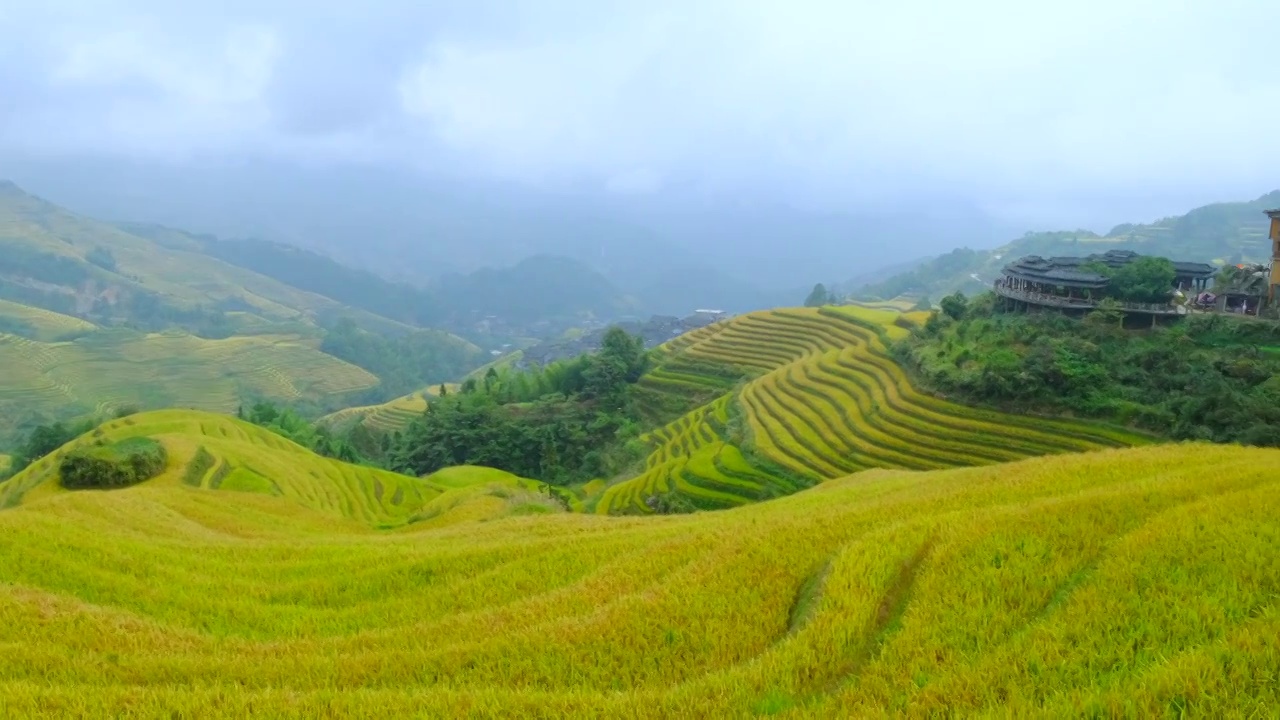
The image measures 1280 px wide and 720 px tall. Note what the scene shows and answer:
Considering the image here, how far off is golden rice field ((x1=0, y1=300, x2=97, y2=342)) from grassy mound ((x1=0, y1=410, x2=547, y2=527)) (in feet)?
367

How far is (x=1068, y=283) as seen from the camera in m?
37.1

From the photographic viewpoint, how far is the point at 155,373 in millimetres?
111312

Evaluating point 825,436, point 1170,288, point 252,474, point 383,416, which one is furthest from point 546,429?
point 383,416

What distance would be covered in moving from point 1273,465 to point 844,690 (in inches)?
318

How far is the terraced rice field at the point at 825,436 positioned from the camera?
30.4 m

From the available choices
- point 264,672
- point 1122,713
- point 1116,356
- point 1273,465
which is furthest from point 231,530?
point 1116,356

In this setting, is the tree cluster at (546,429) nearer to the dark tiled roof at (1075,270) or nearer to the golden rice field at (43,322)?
the dark tiled roof at (1075,270)

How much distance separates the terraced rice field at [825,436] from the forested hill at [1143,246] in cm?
7214

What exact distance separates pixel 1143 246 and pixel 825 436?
336 feet

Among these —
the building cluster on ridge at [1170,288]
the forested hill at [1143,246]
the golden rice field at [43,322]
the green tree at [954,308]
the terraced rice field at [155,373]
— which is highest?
the forested hill at [1143,246]

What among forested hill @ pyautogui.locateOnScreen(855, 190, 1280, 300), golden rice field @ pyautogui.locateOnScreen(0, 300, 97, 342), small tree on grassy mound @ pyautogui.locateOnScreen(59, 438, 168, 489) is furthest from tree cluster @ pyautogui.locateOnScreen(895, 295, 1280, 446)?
golden rice field @ pyautogui.locateOnScreen(0, 300, 97, 342)

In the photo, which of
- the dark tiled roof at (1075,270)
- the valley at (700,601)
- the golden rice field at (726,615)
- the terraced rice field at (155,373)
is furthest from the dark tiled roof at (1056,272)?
the terraced rice field at (155,373)

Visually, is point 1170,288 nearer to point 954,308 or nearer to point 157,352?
point 954,308

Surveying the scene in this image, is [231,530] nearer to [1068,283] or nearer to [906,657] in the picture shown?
[906,657]
